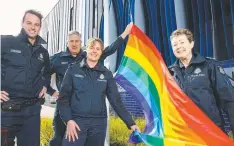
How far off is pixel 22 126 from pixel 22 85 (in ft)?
1.47

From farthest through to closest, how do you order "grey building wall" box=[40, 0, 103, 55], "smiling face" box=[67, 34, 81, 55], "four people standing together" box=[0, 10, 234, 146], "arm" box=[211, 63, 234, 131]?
1. "grey building wall" box=[40, 0, 103, 55]
2. "smiling face" box=[67, 34, 81, 55]
3. "four people standing together" box=[0, 10, 234, 146]
4. "arm" box=[211, 63, 234, 131]

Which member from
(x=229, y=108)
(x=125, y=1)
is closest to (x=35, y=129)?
(x=229, y=108)

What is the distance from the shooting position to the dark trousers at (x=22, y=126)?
3.14m

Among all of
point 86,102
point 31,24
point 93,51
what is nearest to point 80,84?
point 86,102

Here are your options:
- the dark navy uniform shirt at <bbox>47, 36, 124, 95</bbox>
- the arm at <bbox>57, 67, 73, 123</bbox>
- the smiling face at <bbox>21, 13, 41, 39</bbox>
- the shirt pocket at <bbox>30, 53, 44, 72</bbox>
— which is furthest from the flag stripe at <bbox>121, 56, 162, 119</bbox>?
the smiling face at <bbox>21, 13, 41, 39</bbox>

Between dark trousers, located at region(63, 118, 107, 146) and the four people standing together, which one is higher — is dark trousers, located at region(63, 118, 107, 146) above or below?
below

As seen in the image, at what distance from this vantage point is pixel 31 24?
10.8 ft

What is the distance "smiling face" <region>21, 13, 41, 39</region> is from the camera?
10.8 feet

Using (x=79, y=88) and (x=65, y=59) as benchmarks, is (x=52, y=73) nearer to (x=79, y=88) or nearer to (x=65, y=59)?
(x=65, y=59)

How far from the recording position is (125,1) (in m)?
10.9

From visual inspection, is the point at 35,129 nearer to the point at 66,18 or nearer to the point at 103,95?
the point at 103,95

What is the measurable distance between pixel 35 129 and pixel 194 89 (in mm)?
1764

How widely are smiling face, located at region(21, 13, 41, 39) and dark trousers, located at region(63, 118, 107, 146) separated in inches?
43.5

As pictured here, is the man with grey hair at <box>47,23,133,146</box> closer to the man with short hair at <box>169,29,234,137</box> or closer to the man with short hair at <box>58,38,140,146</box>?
the man with short hair at <box>58,38,140,146</box>
